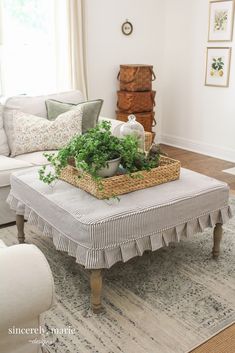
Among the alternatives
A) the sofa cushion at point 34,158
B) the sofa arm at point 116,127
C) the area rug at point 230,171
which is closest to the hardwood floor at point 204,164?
the area rug at point 230,171

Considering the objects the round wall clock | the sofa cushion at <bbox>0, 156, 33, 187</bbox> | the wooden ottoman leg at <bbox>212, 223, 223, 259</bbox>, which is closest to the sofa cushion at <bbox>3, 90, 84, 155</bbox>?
the sofa cushion at <bbox>0, 156, 33, 187</bbox>

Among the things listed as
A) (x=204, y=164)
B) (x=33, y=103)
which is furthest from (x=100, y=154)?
(x=204, y=164)

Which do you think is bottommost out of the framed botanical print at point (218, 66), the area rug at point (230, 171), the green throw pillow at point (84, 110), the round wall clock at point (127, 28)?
the area rug at point (230, 171)

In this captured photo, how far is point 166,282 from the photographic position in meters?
2.24

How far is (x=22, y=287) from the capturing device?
1144 millimetres

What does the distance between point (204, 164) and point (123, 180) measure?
2.63 metres

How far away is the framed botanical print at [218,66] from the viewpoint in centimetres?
450

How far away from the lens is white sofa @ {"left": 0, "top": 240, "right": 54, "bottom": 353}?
113cm

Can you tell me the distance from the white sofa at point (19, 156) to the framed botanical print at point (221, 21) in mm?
1910

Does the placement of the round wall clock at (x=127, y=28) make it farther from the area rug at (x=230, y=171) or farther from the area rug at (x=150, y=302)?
the area rug at (x=150, y=302)

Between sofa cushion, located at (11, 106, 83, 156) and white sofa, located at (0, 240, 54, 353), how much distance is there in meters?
2.02

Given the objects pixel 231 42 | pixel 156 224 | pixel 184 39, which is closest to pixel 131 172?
pixel 156 224

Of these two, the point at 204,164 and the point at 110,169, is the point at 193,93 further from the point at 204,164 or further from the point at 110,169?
the point at 110,169

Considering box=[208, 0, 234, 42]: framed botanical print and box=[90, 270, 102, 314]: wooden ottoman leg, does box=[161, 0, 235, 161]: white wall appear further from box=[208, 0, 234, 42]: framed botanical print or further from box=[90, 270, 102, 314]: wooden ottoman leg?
box=[90, 270, 102, 314]: wooden ottoman leg
